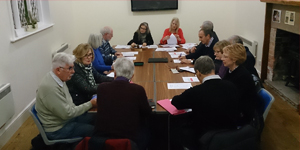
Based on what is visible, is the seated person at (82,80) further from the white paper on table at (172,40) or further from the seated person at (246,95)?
the white paper on table at (172,40)

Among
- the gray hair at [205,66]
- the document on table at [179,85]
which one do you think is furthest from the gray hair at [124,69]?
the document on table at [179,85]

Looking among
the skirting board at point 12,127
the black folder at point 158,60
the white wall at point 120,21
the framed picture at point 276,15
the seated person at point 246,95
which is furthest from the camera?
the white wall at point 120,21

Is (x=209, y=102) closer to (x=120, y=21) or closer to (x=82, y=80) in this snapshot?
(x=82, y=80)

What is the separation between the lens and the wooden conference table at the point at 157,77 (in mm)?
2742

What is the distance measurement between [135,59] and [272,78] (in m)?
2.37

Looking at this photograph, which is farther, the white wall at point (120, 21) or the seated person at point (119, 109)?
the white wall at point (120, 21)

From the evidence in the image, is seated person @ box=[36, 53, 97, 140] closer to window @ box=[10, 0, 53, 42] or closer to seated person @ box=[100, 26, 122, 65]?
window @ box=[10, 0, 53, 42]

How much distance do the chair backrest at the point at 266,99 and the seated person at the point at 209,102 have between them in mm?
308

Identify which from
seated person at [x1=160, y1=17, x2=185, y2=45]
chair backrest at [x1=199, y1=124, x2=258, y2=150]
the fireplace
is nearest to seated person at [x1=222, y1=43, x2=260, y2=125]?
chair backrest at [x1=199, y1=124, x2=258, y2=150]

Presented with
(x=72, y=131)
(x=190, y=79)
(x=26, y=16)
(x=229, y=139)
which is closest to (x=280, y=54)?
(x=190, y=79)

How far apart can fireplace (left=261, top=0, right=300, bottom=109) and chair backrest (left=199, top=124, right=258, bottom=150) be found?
2.40 meters

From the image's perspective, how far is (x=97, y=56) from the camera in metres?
3.79

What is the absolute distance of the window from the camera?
13.0 feet

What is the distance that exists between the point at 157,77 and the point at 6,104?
5.69 feet
